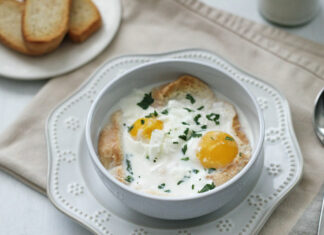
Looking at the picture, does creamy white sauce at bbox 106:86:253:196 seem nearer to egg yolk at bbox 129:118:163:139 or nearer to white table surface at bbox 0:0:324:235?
egg yolk at bbox 129:118:163:139

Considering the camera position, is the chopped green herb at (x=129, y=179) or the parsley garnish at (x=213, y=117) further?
the parsley garnish at (x=213, y=117)

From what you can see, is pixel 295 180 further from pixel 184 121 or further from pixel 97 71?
pixel 97 71

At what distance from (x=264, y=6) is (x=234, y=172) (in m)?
1.45

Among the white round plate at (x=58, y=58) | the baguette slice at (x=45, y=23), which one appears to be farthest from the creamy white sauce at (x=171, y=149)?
the baguette slice at (x=45, y=23)

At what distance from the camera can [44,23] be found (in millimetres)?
2984

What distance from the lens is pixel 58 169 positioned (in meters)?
2.32

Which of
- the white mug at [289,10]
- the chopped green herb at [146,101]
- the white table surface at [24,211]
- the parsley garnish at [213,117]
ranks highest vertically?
the white mug at [289,10]

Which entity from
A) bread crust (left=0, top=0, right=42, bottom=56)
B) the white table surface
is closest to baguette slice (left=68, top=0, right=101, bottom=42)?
bread crust (left=0, top=0, right=42, bottom=56)

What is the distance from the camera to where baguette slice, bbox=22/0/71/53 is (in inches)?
A: 114

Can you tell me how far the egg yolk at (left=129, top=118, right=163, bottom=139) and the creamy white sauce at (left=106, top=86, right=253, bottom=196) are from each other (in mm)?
26

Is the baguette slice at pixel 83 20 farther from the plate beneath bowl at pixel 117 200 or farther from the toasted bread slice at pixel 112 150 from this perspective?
the toasted bread slice at pixel 112 150

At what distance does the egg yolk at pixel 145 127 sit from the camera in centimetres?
224

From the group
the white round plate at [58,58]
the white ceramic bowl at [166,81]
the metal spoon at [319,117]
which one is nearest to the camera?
the white ceramic bowl at [166,81]

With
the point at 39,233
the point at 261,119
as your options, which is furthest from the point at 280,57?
the point at 39,233
